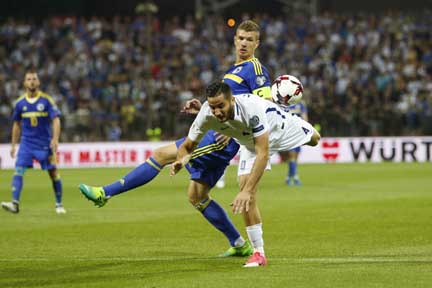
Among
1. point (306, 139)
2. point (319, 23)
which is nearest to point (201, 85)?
point (319, 23)

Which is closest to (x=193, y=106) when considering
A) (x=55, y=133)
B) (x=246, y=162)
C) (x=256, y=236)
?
(x=246, y=162)

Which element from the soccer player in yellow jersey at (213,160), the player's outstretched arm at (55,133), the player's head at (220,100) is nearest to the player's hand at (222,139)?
the soccer player in yellow jersey at (213,160)

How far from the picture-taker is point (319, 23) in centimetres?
3850

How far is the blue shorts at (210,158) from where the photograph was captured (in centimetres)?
1040

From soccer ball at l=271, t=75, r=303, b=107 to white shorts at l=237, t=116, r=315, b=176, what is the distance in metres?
0.51

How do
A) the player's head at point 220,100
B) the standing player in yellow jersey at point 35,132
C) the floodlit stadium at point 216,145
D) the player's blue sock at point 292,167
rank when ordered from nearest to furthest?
the player's head at point 220,100 < the floodlit stadium at point 216,145 < the standing player in yellow jersey at point 35,132 < the player's blue sock at point 292,167

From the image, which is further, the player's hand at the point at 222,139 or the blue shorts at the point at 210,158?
the blue shorts at the point at 210,158

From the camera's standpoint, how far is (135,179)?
10.2 meters

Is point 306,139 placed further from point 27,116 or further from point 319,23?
point 319,23

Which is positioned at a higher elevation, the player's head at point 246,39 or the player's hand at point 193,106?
the player's head at point 246,39

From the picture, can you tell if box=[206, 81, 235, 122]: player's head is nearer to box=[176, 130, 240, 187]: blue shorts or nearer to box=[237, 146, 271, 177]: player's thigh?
box=[237, 146, 271, 177]: player's thigh

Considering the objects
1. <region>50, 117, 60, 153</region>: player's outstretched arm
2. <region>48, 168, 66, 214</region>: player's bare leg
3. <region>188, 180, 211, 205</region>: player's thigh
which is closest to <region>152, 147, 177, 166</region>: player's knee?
<region>188, 180, 211, 205</region>: player's thigh

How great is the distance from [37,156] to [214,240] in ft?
17.7

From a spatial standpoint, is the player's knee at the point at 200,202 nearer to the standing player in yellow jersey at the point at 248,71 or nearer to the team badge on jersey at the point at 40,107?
the standing player in yellow jersey at the point at 248,71
